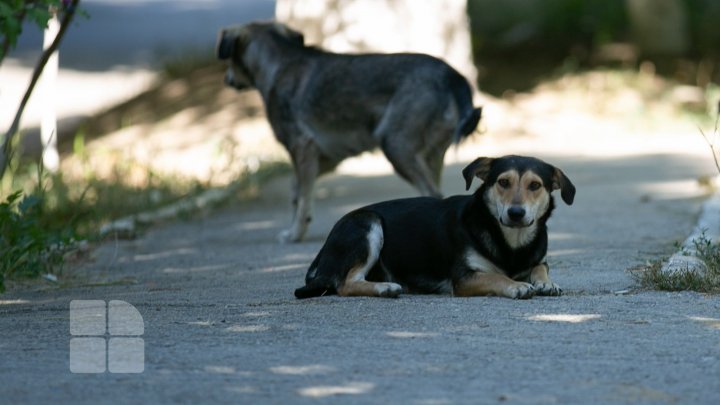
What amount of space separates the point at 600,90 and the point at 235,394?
12.6m

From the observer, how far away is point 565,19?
1944 centimetres

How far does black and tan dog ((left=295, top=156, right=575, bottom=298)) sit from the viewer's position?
6.52 metres

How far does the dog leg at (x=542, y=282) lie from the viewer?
6570mm

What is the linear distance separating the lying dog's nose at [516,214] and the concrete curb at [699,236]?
0.92 metres

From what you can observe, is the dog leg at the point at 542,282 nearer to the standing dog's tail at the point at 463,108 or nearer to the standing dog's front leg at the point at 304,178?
the standing dog's tail at the point at 463,108

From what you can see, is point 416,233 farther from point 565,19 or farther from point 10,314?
point 565,19

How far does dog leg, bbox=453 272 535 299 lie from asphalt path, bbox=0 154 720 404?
0.08m

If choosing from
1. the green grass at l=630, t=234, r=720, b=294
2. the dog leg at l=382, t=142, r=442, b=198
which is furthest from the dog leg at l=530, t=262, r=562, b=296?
the dog leg at l=382, t=142, r=442, b=198

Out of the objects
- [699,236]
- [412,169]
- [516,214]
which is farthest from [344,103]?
[516,214]

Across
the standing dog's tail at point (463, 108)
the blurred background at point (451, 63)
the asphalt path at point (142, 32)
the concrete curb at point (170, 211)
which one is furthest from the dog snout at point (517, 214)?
the asphalt path at point (142, 32)

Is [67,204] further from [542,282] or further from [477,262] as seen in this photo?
[542,282]

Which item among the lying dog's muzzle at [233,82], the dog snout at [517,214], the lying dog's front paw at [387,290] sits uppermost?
the lying dog's muzzle at [233,82]

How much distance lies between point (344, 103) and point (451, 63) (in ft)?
17.8

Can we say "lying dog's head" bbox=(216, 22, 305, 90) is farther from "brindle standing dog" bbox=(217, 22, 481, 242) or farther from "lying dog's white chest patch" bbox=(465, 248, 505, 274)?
"lying dog's white chest patch" bbox=(465, 248, 505, 274)
